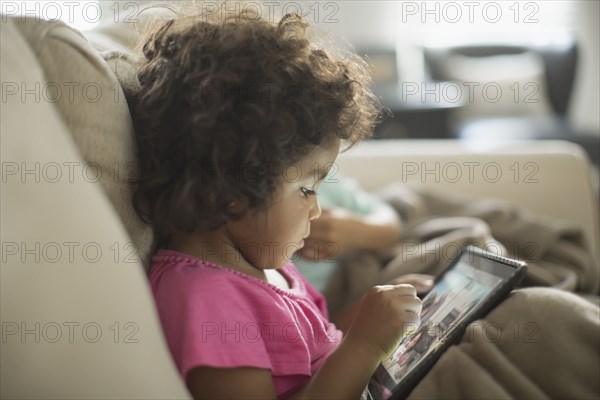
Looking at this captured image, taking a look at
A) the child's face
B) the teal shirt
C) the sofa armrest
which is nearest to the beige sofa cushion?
the child's face

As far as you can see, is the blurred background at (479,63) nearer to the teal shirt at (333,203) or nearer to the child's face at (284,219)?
the teal shirt at (333,203)

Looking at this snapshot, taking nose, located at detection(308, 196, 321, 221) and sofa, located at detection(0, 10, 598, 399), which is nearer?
sofa, located at detection(0, 10, 598, 399)

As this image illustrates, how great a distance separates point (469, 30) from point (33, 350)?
4034 mm

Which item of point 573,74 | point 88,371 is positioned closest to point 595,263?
point 88,371

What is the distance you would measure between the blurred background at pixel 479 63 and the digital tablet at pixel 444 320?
2282 millimetres

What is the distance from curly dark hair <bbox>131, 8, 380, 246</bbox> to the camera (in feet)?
2.15

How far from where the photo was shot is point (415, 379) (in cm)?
71

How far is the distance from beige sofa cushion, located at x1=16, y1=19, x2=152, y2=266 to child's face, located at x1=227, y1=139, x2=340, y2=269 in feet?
0.42

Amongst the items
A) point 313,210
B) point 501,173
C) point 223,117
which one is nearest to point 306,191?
point 313,210

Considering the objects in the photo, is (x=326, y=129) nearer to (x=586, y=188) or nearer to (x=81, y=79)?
(x=81, y=79)

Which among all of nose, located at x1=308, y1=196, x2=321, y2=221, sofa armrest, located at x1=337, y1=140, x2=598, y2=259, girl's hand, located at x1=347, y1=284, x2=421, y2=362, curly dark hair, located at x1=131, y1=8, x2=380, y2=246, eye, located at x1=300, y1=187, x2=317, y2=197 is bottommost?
sofa armrest, located at x1=337, y1=140, x2=598, y2=259

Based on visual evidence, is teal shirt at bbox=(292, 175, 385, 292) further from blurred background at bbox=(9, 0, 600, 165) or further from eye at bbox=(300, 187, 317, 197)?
blurred background at bbox=(9, 0, 600, 165)

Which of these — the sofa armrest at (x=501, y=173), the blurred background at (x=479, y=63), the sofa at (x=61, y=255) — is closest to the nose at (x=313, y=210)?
the sofa at (x=61, y=255)

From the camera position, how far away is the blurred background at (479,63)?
3.25m
